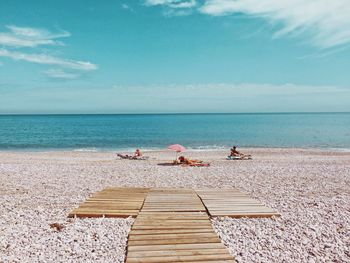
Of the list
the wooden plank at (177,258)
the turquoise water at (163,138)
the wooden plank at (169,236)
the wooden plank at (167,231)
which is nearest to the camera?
the wooden plank at (177,258)

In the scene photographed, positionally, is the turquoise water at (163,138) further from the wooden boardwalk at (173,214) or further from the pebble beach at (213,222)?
the wooden boardwalk at (173,214)

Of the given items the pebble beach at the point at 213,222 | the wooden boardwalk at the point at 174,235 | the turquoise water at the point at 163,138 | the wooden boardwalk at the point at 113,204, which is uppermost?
the wooden boardwalk at the point at 174,235

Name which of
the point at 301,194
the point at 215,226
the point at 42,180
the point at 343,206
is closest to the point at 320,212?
the point at 343,206

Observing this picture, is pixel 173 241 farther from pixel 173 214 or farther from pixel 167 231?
pixel 173 214

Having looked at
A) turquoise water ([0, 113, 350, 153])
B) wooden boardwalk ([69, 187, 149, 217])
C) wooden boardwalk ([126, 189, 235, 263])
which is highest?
wooden boardwalk ([126, 189, 235, 263])

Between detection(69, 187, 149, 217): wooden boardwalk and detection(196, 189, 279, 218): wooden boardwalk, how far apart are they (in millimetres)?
1938

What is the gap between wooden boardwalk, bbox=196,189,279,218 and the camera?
830 cm

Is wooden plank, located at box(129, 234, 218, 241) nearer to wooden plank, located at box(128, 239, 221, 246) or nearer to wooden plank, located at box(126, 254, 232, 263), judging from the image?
wooden plank, located at box(128, 239, 221, 246)

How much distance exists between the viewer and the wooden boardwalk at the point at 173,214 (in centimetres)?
572

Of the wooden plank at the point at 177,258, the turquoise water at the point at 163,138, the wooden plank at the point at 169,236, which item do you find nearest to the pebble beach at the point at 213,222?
the wooden plank at the point at 169,236

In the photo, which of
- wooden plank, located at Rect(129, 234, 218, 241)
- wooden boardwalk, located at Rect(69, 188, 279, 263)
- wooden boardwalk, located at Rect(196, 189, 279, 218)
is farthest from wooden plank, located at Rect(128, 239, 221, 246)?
wooden boardwalk, located at Rect(196, 189, 279, 218)

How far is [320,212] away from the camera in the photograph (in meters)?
8.88

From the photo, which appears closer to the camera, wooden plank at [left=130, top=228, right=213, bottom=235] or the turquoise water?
wooden plank at [left=130, top=228, right=213, bottom=235]

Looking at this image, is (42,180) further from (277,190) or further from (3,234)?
(277,190)
